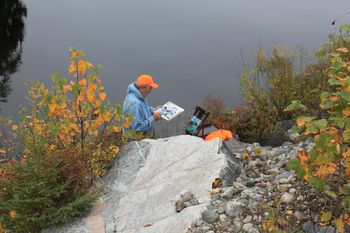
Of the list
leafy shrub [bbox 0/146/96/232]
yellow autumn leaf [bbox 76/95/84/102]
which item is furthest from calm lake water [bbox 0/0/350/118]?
leafy shrub [bbox 0/146/96/232]

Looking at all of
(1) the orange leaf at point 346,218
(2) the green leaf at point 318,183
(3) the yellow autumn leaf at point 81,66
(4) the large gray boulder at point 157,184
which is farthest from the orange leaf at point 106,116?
(1) the orange leaf at point 346,218

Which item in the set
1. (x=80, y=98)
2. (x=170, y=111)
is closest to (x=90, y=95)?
(x=80, y=98)

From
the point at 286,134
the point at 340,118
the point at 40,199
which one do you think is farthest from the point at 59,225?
the point at 286,134

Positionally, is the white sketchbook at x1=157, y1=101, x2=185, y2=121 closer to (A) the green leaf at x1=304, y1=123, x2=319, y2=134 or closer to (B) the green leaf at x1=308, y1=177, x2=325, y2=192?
(B) the green leaf at x1=308, y1=177, x2=325, y2=192

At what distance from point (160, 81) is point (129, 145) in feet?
46.7

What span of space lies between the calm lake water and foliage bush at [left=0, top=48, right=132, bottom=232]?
1117 centimetres

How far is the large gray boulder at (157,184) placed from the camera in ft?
16.0

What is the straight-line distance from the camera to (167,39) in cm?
2458

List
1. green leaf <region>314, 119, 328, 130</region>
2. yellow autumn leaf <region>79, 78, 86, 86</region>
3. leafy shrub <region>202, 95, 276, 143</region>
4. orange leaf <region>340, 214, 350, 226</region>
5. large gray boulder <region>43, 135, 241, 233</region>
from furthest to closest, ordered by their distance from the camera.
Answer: leafy shrub <region>202, 95, 276, 143</region>, yellow autumn leaf <region>79, 78, 86, 86</region>, large gray boulder <region>43, 135, 241, 233</region>, orange leaf <region>340, 214, 350, 226</region>, green leaf <region>314, 119, 328, 130</region>

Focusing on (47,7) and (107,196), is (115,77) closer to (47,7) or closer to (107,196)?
(47,7)

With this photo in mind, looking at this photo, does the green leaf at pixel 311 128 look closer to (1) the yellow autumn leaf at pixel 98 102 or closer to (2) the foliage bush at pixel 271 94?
(1) the yellow autumn leaf at pixel 98 102

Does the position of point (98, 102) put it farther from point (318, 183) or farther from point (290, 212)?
point (318, 183)

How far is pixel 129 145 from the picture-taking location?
20.6 ft

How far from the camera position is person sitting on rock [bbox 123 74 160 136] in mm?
7215
